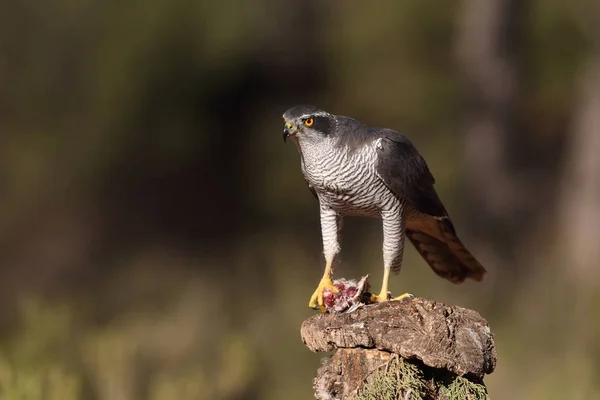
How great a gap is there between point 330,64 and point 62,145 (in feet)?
16.1

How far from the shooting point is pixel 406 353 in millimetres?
3158

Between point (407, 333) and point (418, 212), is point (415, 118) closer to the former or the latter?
point (418, 212)

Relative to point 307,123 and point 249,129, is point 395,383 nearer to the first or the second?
point 307,123

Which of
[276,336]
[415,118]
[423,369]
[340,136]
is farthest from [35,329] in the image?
[415,118]

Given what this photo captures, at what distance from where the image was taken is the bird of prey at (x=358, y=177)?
12.6ft

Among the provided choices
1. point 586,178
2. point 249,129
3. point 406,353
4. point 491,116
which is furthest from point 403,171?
point 249,129

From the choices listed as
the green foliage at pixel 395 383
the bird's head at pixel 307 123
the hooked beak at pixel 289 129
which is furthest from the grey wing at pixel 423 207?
the green foliage at pixel 395 383

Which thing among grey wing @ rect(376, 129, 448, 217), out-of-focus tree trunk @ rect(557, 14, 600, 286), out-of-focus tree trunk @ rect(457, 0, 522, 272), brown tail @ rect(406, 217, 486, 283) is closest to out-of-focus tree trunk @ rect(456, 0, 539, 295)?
out-of-focus tree trunk @ rect(457, 0, 522, 272)

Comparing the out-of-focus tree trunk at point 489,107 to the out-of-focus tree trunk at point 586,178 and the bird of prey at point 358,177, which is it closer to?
the out-of-focus tree trunk at point 586,178

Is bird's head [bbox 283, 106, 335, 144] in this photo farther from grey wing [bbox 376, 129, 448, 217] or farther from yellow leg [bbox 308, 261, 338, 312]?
yellow leg [bbox 308, 261, 338, 312]

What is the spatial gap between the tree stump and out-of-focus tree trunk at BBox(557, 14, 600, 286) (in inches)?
319

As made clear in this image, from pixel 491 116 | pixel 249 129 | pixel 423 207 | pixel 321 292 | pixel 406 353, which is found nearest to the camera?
pixel 406 353

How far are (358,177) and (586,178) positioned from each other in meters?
8.78

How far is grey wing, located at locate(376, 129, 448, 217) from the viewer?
3902 mm
